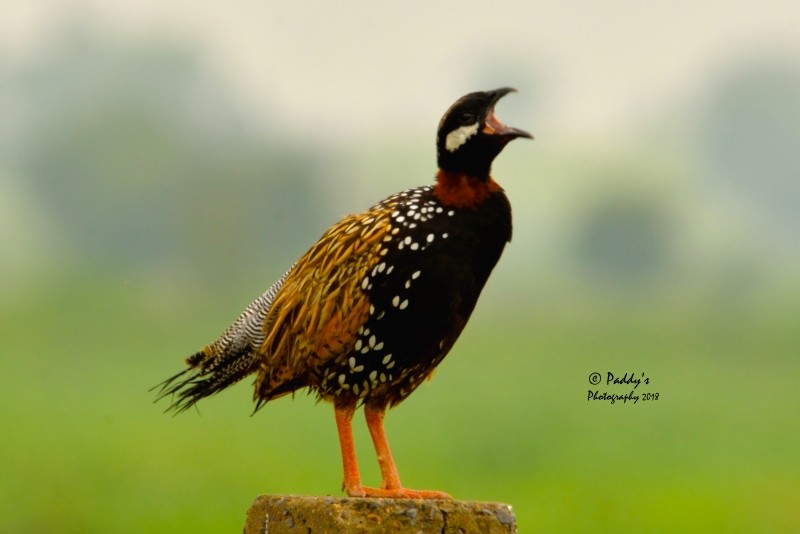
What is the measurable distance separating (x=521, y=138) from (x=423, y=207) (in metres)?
0.65

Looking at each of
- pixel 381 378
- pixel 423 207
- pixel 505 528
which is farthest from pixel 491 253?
pixel 505 528

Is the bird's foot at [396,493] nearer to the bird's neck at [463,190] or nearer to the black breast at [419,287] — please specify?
the black breast at [419,287]

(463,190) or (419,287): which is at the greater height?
(463,190)

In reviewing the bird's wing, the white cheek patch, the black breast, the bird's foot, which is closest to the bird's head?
the white cheek patch

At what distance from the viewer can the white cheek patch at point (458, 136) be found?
7098 mm

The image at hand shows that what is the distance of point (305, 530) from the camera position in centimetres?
672

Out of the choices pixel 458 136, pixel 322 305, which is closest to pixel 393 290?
pixel 322 305

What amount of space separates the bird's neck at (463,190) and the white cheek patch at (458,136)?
0.15 meters

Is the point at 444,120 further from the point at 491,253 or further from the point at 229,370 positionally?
the point at 229,370

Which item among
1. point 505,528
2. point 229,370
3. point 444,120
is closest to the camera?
point 505,528

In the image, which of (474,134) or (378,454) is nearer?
(474,134)

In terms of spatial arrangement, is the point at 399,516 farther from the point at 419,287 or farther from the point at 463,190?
the point at 463,190

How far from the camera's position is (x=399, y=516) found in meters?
6.66

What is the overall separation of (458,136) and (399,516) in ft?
6.67
